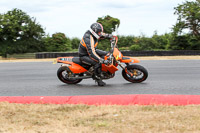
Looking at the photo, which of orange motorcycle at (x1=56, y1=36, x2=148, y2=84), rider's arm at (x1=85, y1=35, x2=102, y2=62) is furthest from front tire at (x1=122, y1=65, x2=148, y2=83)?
rider's arm at (x1=85, y1=35, x2=102, y2=62)

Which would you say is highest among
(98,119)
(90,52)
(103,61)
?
(90,52)

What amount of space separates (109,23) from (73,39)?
5.19 metres

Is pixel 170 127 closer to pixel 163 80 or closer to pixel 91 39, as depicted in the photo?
pixel 91 39

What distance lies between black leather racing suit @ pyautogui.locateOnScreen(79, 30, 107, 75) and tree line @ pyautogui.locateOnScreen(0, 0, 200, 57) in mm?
21678

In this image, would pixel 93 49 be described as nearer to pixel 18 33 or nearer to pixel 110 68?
pixel 110 68

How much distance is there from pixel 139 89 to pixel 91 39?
1.97 meters

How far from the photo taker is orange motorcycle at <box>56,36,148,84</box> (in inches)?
356

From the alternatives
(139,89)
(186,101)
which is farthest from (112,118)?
(139,89)

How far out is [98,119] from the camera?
5387 mm

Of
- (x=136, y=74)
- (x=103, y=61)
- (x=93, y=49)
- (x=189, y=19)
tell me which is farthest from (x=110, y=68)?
(x=189, y=19)

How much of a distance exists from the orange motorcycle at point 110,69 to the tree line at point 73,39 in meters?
21.3

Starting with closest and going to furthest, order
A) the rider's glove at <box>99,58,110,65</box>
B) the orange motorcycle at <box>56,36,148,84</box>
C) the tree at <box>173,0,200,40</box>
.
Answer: the rider's glove at <box>99,58,110,65</box> < the orange motorcycle at <box>56,36,148,84</box> < the tree at <box>173,0,200,40</box>

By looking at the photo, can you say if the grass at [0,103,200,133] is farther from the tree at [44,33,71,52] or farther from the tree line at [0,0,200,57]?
the tree at [44,33,71,52]

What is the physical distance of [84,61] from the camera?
9.29 metres
